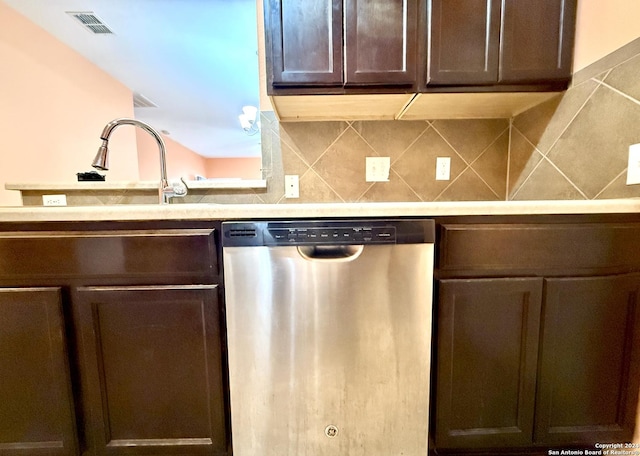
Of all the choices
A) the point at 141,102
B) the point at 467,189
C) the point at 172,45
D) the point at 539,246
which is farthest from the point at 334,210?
the point at 141,102

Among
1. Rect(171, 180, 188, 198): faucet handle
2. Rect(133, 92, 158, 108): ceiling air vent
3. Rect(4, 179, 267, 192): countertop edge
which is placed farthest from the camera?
Rect(133, 92, 158, 108): ceiling air vent

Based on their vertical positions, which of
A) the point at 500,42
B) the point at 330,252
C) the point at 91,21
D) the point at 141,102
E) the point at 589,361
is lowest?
the point at 589,361

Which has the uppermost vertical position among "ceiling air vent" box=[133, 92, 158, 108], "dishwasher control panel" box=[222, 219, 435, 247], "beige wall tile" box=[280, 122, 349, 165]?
"ceiling air vent" box=[133, 92, 158, 108]

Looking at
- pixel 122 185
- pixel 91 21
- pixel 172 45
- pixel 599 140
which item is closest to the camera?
pixel 599 140

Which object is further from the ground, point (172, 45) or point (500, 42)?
point (172, 45)

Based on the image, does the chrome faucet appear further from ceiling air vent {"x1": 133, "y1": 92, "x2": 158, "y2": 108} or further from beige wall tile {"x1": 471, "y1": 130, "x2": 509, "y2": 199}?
ceiling air vent {"x1": 133, "y1": 92, "x2": 158, "y2": 108}

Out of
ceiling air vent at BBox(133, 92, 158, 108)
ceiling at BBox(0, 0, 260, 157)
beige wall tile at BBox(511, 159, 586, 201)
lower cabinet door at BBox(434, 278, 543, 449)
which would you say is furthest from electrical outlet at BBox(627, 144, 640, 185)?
ceiling air vent at BBox(133, 92, 158, 108)

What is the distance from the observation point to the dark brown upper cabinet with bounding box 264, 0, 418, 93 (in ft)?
3.37

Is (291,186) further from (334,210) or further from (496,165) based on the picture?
(496,165)

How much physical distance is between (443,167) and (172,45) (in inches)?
107

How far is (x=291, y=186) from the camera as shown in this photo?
139cm

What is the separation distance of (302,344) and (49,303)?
76cm

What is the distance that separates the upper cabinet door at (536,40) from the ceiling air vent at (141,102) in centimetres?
424

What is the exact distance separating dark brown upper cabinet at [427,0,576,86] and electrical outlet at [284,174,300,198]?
755 millimetres
